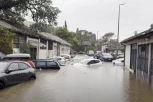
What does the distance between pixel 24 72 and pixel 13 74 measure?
1.29 meters

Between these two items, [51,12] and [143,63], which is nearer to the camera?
[143,63]

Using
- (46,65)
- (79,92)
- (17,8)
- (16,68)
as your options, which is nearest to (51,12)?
(17,8)

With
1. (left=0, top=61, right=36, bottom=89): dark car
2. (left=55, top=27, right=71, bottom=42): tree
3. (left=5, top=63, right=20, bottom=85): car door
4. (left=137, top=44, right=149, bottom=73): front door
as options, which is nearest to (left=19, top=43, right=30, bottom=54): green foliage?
(left=137, top=44, right=149, bottom=73): front door

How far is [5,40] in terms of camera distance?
22.9 metres

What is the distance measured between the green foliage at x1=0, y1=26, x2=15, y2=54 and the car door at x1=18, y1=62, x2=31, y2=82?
8020 mm

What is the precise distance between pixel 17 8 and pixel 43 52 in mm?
13725

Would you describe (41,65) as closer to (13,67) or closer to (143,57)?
(143,57)

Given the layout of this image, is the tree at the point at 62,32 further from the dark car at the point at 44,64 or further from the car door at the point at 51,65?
the dark car at the point at 44,64

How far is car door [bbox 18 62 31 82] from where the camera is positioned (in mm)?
14415

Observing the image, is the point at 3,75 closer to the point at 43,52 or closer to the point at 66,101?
the point at 66,101

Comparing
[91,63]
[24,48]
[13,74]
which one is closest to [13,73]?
[13,74]

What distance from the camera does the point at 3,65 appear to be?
13.4 meters

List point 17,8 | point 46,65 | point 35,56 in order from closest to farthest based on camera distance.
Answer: point 46,65 → point 17,8 → point 35,56

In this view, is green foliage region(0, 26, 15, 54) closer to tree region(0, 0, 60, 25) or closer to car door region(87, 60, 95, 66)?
tree region(0, 0, 60, 25)
